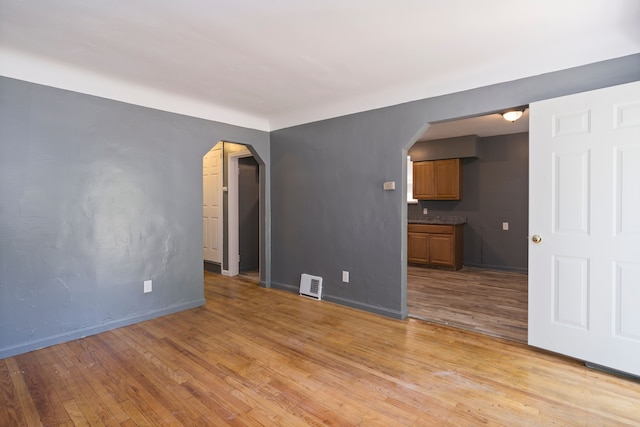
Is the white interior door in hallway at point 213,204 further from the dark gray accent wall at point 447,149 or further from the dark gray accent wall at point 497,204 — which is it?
the dark gray accent wall at point 497,204

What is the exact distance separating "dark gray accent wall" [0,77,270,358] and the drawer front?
4.01 m

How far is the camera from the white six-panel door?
7.27ft

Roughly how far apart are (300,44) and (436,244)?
15.1ft

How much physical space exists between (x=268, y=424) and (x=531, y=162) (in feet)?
8.80

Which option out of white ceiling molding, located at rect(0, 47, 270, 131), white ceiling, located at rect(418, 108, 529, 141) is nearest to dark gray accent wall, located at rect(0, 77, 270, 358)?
white ceiling molding, located at rect(0, 47, 270, 131)

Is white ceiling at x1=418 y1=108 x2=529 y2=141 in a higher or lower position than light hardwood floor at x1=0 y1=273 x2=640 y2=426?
higher

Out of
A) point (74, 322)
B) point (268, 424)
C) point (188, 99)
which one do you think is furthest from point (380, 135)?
point (74, 322)

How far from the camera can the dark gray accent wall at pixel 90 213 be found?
2.65 metres

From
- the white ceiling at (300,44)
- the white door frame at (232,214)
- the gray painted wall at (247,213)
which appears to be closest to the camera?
the white ceiling at (300,44)

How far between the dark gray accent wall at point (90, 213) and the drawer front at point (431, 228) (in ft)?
13.1

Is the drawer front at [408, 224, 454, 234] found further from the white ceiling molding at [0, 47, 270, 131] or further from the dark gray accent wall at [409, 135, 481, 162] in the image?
the white ceiling molding at [0, 47, 270, 131]

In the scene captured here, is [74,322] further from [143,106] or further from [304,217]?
[304,217]

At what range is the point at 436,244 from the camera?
237 inches

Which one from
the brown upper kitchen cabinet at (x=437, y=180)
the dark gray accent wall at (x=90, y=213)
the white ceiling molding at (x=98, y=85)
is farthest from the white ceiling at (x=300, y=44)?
the brown upper kitchen cabinet at (x=437, y=180)
